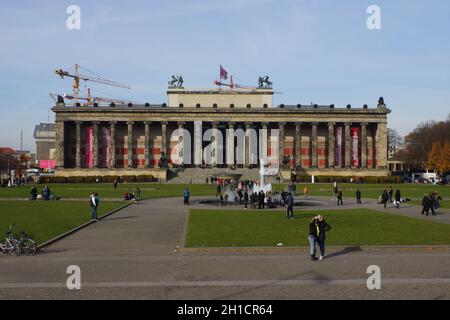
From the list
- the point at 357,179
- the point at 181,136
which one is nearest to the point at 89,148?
the point at 181,136

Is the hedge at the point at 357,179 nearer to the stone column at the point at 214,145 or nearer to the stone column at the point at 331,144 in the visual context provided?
the stone column at the point at 331,144

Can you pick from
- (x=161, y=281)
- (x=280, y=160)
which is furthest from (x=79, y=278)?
(x=280, y=160)

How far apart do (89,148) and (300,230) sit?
3995 inches

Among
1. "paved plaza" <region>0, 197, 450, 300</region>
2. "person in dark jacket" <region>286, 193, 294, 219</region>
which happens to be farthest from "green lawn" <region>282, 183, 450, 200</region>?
"paved plaza" <region>0, 197, 450, 300</region>

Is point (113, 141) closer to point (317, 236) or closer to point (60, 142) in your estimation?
point (60, 142)

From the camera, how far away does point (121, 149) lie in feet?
444

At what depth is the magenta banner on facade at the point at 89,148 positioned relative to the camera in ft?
401

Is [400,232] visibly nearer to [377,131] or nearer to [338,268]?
[338,268]

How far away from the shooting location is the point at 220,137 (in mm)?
131500

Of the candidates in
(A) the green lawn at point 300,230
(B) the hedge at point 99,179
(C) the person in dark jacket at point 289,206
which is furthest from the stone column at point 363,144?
(C) the person in dark jacket at point 289,206

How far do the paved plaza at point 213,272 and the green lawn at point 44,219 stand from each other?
3.23m

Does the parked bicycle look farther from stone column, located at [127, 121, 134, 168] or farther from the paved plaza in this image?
stone column, located at [127, 121, 134, 168]

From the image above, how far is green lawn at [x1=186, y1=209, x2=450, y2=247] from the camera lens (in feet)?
84.7

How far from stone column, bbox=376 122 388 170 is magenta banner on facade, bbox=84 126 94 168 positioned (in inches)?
2685
